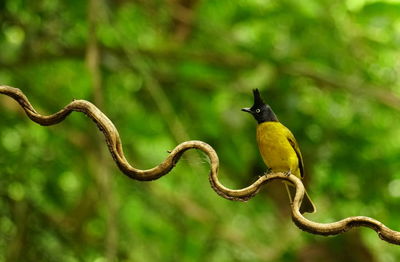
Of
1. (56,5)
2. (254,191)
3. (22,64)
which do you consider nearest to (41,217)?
(22,64)

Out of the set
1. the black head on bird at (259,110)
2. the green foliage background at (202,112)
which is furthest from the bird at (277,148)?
the green foliage background at (202,112)

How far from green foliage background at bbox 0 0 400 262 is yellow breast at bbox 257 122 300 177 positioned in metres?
0.62

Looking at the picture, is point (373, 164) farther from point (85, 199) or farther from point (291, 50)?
point (85, 199)

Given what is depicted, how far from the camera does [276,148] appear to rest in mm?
2090

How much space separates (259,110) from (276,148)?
50 centimetres

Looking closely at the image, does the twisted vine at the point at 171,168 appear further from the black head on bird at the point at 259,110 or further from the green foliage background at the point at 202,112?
the green foliage background at the point at 202,112

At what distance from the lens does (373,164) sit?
309 cm

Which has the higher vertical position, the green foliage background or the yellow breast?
the yellow breast

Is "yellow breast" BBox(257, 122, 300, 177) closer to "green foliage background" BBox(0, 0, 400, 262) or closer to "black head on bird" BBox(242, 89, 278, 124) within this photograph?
"black head on bird" BBox(242, 89, 278, 124)

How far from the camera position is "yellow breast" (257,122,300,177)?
1943 millimetres

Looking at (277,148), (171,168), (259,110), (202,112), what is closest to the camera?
(171,168)

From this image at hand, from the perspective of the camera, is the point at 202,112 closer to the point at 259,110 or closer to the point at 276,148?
the point at 276,148

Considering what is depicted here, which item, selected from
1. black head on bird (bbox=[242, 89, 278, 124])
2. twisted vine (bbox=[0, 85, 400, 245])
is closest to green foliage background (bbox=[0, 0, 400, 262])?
black head on bird (bbox=[242, 89, 278, 124])

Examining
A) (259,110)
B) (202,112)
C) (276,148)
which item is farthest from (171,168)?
(202,112)
